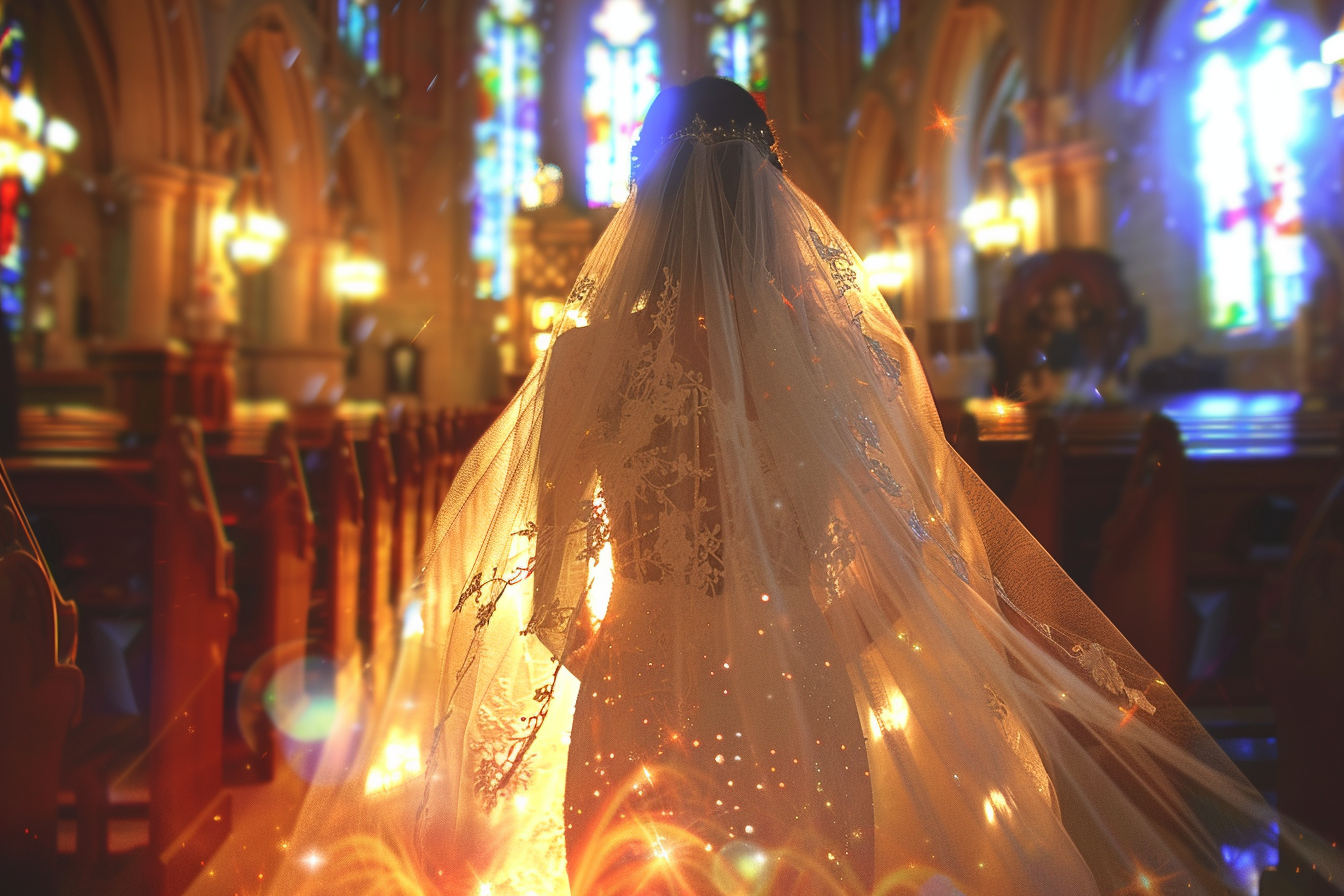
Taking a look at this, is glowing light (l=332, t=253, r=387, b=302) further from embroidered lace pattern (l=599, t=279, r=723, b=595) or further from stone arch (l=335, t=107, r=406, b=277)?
embroidered lace pattern (l=599, t=279, r=723, b=595)

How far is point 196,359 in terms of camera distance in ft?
26.6

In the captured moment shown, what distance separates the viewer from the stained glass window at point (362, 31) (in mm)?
12219

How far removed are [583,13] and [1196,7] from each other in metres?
9.68

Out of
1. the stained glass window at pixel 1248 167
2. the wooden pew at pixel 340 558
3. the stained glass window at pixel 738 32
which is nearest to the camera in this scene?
the wooden pew at pixel 340 558

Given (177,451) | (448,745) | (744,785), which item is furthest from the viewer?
(177,451)

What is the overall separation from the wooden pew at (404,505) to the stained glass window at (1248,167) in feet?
29.2

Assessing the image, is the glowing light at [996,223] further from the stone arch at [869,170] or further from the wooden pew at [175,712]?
the wooden pew at [175,712]

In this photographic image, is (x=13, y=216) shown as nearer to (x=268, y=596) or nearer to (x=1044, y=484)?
(x=268, y=596)

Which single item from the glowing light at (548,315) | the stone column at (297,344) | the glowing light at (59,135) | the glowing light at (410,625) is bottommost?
the glowing light at (410,625)

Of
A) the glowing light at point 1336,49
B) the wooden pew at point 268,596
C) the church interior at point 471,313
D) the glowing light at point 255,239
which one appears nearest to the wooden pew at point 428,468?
the church interior at point 471,313

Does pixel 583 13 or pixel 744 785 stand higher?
pixel 583 13

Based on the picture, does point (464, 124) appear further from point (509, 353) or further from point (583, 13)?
point (509, 353)

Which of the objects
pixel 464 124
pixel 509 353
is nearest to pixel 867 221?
pixel 509 353

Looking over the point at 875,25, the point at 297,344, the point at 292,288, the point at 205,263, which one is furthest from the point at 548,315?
the point at 875,25
